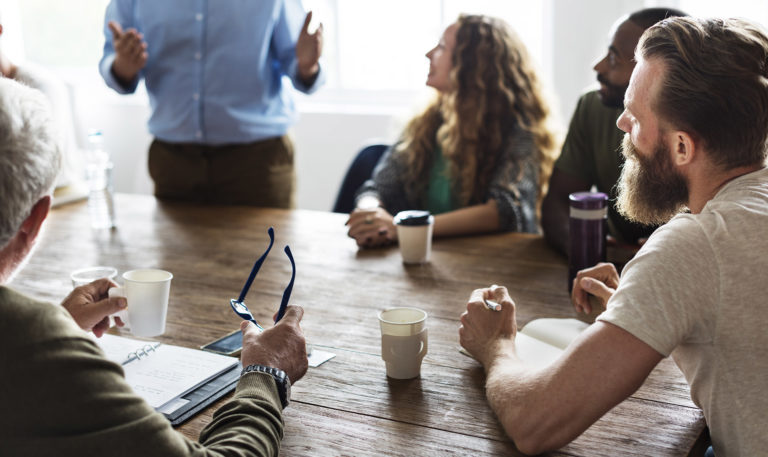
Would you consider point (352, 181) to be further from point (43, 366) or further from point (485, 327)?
point (43, 366)

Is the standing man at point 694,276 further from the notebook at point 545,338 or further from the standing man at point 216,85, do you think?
the standing man at point 216,85

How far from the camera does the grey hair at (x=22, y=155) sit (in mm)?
892

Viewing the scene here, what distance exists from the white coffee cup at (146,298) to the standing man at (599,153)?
1097 millimetres

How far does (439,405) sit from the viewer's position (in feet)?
4.17

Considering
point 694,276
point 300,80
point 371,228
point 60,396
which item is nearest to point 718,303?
point 694,276

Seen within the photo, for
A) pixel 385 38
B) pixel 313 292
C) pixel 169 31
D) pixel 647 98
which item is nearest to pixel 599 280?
pixel 647 98

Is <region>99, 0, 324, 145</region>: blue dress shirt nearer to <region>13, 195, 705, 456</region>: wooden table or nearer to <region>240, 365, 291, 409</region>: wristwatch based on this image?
<region>13, 195, 705, 456</region>: wooden table

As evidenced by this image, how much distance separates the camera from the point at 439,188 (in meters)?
2.69

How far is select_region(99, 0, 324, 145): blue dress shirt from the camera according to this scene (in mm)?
2945

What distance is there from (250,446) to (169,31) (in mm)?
2294

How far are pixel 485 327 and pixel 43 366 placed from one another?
2.64ft

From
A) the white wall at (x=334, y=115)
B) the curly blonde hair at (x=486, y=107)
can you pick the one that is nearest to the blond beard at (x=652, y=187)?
the curly blonde hair at (x=486, y=107)

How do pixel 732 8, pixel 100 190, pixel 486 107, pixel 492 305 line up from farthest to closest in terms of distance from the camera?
pixel 732 8
pixel 486 107
pixel 100 190
pixel 492 305

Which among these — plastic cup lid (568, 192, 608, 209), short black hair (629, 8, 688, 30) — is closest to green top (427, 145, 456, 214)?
short black hair (629, 8, 688, 30)
